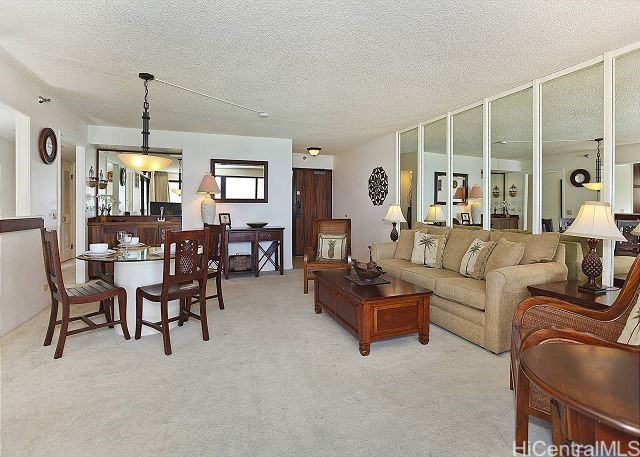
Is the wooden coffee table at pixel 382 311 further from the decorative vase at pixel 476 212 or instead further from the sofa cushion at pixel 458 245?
the decorative vase at pixel 476 212

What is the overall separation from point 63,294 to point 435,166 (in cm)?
448

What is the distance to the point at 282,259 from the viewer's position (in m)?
6.12

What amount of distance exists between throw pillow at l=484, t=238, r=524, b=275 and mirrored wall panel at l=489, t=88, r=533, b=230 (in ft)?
2.30

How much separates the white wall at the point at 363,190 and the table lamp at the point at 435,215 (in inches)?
34.0

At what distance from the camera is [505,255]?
3.10m


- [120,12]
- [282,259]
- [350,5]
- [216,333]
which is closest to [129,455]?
[216,333]

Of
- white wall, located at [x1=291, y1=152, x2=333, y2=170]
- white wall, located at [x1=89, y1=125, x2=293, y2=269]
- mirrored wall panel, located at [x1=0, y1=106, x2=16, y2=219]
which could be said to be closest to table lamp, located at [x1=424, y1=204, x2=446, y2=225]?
white wall, located at [x1=89, y1=125, x2=293, y2=269]

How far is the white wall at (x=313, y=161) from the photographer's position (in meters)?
8.14

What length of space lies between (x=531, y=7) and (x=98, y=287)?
3.73 metres

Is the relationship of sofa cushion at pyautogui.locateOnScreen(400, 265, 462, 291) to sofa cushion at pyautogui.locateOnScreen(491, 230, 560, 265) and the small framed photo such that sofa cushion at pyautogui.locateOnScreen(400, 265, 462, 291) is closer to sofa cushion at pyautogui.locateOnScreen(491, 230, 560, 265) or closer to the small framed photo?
sofa cushion at pyautogui.locateOnScreen(491, 230, 560, 265)

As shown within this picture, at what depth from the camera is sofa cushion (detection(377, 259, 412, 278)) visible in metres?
3.98

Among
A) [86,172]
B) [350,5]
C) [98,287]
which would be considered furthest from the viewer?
[86,172]

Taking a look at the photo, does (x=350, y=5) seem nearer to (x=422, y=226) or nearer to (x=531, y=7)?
(x=531, y=7)

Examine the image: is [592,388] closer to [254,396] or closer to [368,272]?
[254,396]
